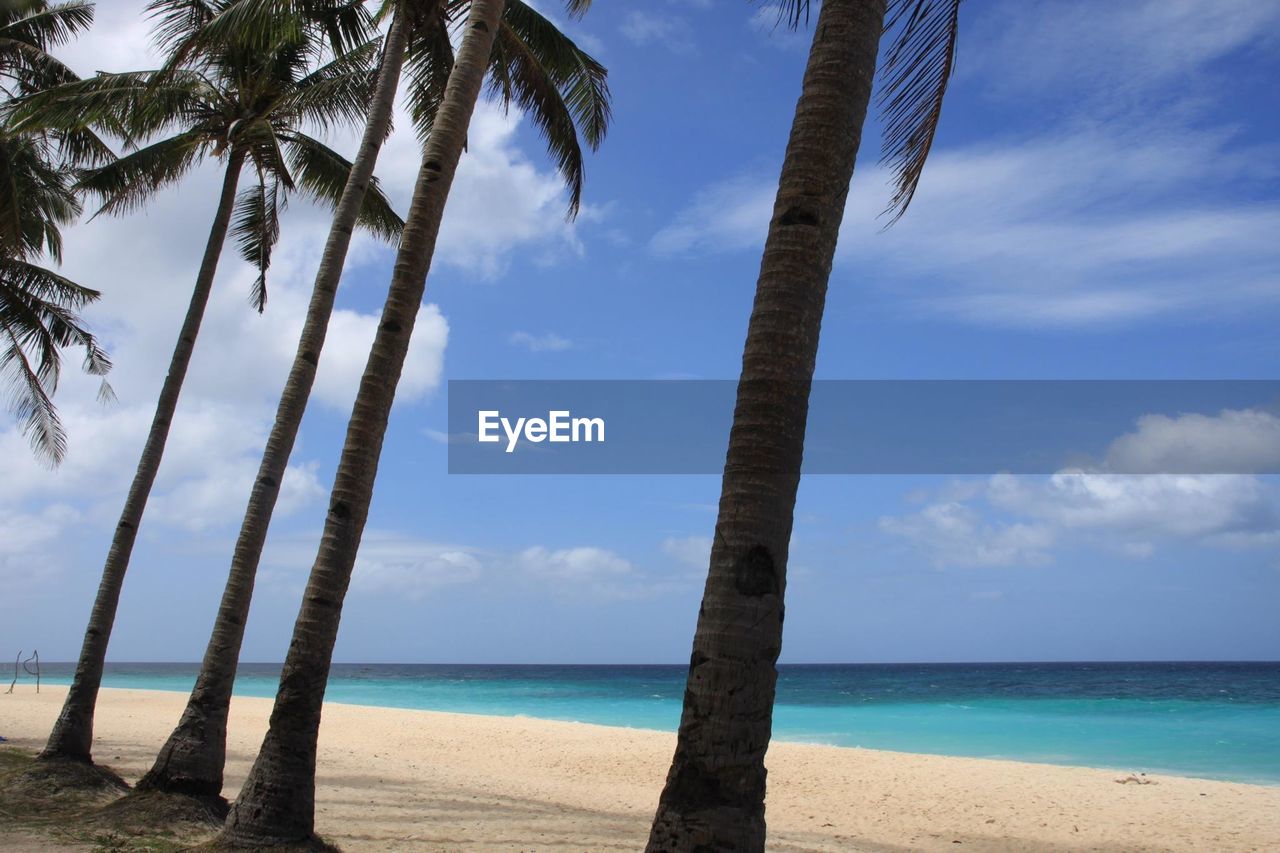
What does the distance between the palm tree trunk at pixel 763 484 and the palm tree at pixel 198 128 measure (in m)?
7.90

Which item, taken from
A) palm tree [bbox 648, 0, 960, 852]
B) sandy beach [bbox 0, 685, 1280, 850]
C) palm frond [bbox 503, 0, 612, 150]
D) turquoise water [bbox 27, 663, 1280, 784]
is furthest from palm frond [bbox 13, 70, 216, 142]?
turquoise water [bbox 27, 663, 1280, 784]

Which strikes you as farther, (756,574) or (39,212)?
(39,212)

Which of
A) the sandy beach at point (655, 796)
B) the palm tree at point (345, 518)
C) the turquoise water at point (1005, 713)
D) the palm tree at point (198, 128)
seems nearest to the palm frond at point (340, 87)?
the palm tree at point (198, 128)

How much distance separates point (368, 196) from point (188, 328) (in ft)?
9.71

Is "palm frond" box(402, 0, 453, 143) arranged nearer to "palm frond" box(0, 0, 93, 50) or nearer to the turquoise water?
"palm frond" box(0, 0, 93, 50)

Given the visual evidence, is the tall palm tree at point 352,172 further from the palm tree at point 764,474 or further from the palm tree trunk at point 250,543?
the palm tree at point 764,474

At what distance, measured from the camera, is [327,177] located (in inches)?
481

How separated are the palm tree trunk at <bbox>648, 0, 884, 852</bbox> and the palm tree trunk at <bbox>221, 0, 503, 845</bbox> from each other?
350cm

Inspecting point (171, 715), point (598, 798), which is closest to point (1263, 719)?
point (598, 798)

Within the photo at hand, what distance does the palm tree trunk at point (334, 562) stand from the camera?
5961mm

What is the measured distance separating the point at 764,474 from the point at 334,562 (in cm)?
379

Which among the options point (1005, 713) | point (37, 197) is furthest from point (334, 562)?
point (1005, 713)

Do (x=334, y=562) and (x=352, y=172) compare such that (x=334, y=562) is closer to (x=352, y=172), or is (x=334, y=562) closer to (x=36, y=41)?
(x=352, y=172)

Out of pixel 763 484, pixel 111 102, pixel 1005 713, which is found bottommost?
pixel 1005 713
